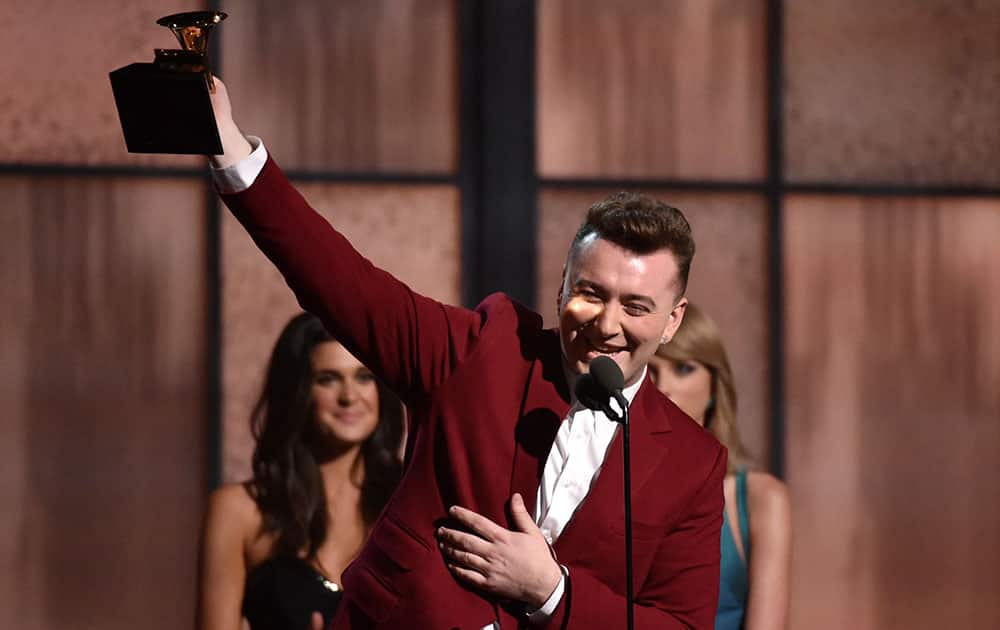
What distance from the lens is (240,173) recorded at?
2094mm

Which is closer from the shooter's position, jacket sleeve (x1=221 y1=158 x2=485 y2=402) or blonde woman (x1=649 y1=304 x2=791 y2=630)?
jacket sleeve (x1=221 y1=158 x2=485 y2=402)

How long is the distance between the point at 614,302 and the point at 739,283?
2.42 meters

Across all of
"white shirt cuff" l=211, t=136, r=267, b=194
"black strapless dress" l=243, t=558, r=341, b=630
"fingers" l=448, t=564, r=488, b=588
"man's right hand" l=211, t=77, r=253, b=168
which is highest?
"man's right hand" l=211, t=77, r=253, b=168

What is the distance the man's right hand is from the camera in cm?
207

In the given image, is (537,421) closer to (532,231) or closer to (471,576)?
(471,576)

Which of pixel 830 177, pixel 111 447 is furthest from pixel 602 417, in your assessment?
pixel 830 177

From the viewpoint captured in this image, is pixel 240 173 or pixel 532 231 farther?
pixel 532 231

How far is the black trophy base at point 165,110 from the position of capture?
2.02 meters

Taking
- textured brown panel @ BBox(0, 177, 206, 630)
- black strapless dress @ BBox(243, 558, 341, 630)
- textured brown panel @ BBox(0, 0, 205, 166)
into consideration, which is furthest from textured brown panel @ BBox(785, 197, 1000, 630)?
textured brown panel @ BBox(0, 0, 205, 166)

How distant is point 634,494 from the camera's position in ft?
7.84

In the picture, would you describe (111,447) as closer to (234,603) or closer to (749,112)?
(234,603)

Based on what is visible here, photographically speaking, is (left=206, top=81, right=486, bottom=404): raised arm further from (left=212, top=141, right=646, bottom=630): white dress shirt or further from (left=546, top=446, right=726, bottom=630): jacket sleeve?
(left=546, top=446, right=726, bottom=630): jacket sleeve

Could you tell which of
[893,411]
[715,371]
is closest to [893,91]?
[893,411]

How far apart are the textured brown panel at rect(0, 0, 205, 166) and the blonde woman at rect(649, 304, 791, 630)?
4.90ft
